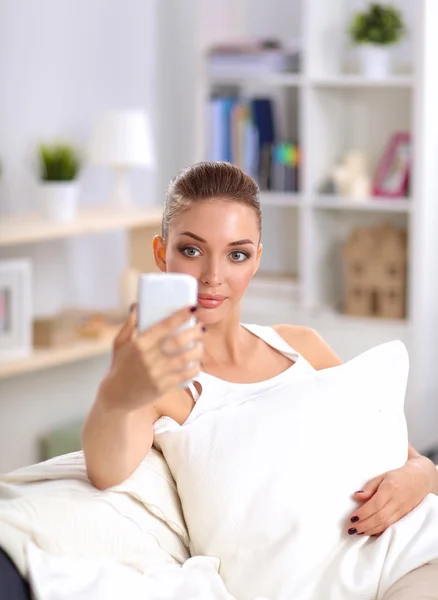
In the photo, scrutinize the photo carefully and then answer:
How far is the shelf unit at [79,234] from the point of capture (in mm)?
3059

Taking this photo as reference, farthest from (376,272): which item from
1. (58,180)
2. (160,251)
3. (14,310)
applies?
(160,251)

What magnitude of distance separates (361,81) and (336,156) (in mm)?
360

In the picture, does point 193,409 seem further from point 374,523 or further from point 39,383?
point 39,383

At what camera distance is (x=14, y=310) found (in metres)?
3.12

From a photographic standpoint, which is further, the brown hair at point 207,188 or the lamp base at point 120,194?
the lamp base at point 120,194

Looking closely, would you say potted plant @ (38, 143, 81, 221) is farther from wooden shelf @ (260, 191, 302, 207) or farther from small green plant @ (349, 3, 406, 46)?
small green plant @ (349, 3, 406, 46)

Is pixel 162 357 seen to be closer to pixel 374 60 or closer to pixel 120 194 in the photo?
pixel 120 194

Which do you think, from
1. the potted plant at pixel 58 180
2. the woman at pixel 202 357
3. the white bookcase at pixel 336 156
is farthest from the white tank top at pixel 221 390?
the white bookcase at pixel 336 156

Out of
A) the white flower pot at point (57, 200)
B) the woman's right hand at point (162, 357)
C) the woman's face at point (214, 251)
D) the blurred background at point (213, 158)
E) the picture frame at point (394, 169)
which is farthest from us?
the picture frame at point (394, 169)

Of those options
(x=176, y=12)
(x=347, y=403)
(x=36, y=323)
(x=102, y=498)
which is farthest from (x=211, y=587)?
(x=176, y=12)

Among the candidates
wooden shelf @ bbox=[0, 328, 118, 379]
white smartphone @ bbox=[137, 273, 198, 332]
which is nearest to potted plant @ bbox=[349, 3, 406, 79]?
wooden shelf @ bbox=[0, 328, 118, 379]

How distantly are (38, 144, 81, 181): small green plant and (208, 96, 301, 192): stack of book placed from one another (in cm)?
79

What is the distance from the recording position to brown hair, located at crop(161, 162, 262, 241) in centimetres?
152

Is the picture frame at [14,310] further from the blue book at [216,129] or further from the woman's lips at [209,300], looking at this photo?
the woman's lips at [209,300]
